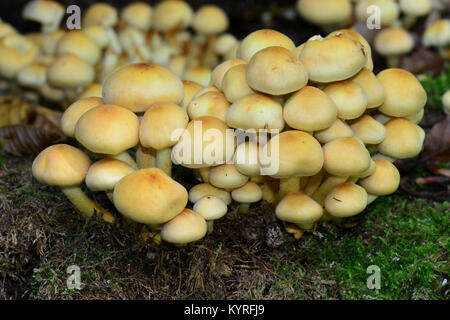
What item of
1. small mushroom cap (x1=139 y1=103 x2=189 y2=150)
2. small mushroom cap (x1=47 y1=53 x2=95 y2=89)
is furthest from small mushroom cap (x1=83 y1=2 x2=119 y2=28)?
small mushroom cap (x1=139 y1=103 x2=189 y2=150)

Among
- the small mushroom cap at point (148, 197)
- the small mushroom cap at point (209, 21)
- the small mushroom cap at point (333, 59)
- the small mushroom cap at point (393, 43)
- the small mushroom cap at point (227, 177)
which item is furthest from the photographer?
the small mushroom cap at point (209, 21)

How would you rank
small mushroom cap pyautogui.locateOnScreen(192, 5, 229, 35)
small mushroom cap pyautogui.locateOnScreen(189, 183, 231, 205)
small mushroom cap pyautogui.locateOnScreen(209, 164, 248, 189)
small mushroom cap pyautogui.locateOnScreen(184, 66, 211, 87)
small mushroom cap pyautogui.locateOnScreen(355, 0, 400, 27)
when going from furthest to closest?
small mushroom cap pyautogui.locateOnScreen(192, 5, 229, 35)
small mushroom cap pyautogui.locateOnScreen(355, 0, 400, 27)
small mushroom cap pyautogui.locateOnScreen(184, 66, 211, 87)
small mushroom cap pyautogui.locateOnScreen(189, 183, 231, 205)
small mushroom cap pyautogui.locateOnScreen(209, 164, 248, 189)

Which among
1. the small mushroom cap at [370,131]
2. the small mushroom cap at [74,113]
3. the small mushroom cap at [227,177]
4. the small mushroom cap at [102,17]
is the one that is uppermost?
the small mushroom cap at [102,17]

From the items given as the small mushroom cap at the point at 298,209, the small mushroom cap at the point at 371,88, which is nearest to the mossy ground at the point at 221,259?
the small mushroom cap at the point at 298,209

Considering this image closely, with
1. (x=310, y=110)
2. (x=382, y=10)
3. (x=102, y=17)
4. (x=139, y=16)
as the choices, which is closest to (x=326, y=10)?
(x=382, y=10)

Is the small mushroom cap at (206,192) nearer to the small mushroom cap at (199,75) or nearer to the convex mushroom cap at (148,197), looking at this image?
the convex mushroom cap at (148,197)

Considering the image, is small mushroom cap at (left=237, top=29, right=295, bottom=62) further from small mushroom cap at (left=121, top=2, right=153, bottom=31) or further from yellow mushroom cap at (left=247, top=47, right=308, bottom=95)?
small mushroom cap at (left=121, top=2, right=153, bottom=31)

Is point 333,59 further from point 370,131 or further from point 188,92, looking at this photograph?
point 188,92
